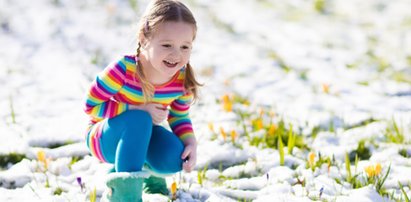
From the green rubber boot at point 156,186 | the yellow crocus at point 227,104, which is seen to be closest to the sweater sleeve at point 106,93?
the green rubber boot at point 156,186

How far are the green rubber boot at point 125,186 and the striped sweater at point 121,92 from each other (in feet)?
1.10

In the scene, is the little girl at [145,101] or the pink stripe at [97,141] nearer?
the little girl at [145,101]

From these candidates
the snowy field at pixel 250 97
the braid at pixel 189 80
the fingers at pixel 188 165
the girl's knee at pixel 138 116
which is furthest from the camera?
the snowy field at pixel 250 97

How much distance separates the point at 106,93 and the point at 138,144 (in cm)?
29

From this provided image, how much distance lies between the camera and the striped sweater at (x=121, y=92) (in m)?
2.70

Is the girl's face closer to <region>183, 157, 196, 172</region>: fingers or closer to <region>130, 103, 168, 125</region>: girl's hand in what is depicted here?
<region>130, 103, 168, 125</region>: girl's hand

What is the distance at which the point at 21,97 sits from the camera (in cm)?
459

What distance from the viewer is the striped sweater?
2.70 m

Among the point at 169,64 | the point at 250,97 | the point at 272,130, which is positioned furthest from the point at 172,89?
the point at 250,97

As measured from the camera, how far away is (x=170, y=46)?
8.75ft

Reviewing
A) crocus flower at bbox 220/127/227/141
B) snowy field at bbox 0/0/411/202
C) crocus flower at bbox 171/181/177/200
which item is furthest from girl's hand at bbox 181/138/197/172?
crocus flower at bbox 220/127/227/141

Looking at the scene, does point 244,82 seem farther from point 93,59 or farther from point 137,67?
point 137,67

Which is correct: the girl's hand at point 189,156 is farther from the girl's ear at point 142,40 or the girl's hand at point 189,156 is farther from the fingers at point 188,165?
the girl's ear at point 142,40

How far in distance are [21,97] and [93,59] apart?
43.5 inches
